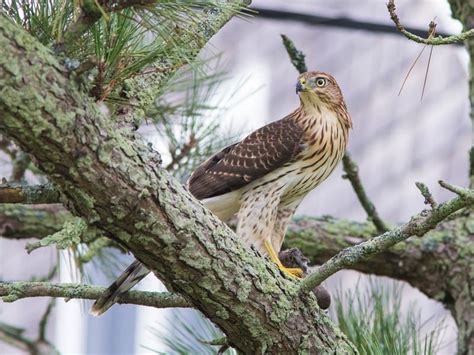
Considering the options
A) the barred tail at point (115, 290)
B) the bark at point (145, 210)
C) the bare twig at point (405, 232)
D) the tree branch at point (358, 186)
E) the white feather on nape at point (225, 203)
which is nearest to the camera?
Answer: the bark at point (145, 210)

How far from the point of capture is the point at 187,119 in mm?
3914

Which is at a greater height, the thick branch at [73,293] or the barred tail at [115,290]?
the barred tail at [115,290]

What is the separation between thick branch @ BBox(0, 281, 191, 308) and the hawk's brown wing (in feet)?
3.54

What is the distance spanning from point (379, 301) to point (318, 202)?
395 centimetres

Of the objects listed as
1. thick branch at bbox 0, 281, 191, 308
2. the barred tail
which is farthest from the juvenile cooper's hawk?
thick branch at bbox 0, 281, 191, 308

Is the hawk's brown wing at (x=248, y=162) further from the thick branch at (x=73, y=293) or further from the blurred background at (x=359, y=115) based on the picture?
the blurred background at (x=359, y=115)

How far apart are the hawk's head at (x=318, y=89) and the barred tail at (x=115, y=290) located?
109 centimetres

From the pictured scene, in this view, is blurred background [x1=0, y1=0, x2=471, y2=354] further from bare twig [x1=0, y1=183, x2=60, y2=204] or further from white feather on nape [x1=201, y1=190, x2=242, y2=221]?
bare twig [x1=0, y1=183, x2=60, y2=204]

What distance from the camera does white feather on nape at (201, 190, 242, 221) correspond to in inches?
147

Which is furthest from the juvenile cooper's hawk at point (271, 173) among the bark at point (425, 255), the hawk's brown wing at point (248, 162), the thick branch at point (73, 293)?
the thick branch at point (73, 293)

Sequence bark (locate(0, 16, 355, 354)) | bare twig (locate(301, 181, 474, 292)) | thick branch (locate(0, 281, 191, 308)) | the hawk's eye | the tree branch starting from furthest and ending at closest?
the hawk's eye
the tree branch
thick branch (locate(0, 281, 191, 308))
bare twig (locate(301, 181, 474, 292))
bark (locate(0, 16, 355, 354))

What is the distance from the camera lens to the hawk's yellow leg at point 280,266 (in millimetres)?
3190

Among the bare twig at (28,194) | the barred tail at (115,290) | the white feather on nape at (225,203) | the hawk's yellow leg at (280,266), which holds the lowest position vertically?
the barred tail at (115,290)

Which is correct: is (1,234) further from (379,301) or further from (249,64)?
(249,64)
